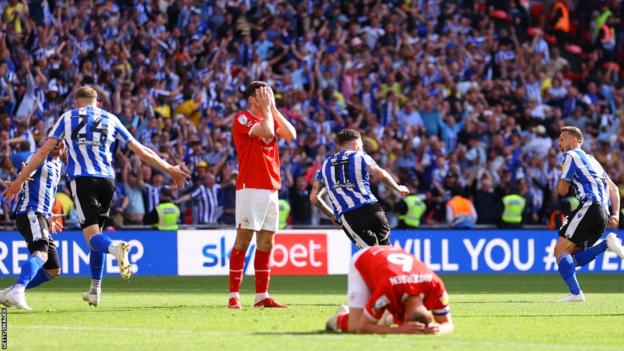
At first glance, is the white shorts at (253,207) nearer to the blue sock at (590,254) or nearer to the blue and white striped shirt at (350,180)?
the blue and white striped shirt at (350,180)

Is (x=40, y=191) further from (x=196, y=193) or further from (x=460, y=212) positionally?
(x=460, y=212)

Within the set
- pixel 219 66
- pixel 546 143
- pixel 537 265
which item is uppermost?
pixel 219 66

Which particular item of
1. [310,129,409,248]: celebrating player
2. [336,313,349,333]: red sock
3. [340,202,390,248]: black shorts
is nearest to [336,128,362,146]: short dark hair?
[310,129,409,248]: celebrating player

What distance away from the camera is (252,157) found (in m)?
12.9

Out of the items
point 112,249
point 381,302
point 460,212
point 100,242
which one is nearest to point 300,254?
point 460,212

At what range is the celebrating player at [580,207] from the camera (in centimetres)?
1466

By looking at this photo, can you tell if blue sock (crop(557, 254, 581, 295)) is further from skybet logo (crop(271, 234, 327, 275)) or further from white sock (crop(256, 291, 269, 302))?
skybet logo (crop(271, 234, 327, 275))

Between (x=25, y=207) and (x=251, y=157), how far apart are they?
249 centimetres

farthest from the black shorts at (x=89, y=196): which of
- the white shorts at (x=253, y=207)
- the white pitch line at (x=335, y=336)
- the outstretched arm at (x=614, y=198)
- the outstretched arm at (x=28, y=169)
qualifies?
the outstretched arm at (x=614, y=198)

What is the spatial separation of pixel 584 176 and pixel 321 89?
527 inches

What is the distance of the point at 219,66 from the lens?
27062 mm

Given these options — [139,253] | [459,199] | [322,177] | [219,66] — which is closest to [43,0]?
[219,66]

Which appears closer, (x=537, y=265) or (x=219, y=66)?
(x=537, y=265)

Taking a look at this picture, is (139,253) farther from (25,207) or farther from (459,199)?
(25,207)
